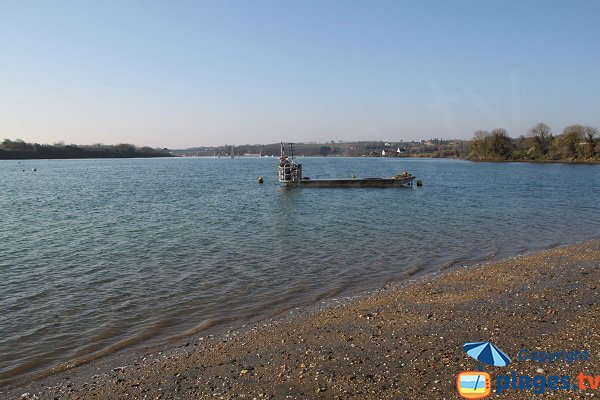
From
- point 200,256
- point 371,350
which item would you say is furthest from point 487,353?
point 200,256

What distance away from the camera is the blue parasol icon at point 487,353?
750 centimetres

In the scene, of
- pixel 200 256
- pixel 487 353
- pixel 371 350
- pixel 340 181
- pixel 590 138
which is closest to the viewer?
pixel 487 353

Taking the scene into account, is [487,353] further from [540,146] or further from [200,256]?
[540,146]

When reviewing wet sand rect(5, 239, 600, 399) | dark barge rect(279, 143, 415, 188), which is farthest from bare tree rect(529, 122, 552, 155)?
wet sand rect(5, 239, 600, 399)

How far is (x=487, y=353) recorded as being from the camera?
7902 millimetres

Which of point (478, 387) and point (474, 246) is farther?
point (474, 246)

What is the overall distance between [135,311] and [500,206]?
35.4 metres

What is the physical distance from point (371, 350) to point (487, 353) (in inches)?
85.7

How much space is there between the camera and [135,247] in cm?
2122

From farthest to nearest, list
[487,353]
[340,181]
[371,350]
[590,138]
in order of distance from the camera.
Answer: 1. [590,138]
2. [340,181]
3. [371,350]
4. [487,353]

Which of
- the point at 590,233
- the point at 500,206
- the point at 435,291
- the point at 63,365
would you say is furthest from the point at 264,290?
the point at 500,206

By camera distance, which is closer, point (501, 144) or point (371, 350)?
point (371, 350)

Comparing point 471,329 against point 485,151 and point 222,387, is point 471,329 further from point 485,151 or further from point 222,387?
point 485,151

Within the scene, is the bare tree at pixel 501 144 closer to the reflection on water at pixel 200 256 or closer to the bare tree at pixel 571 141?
the bare tree at pixel 571 141
